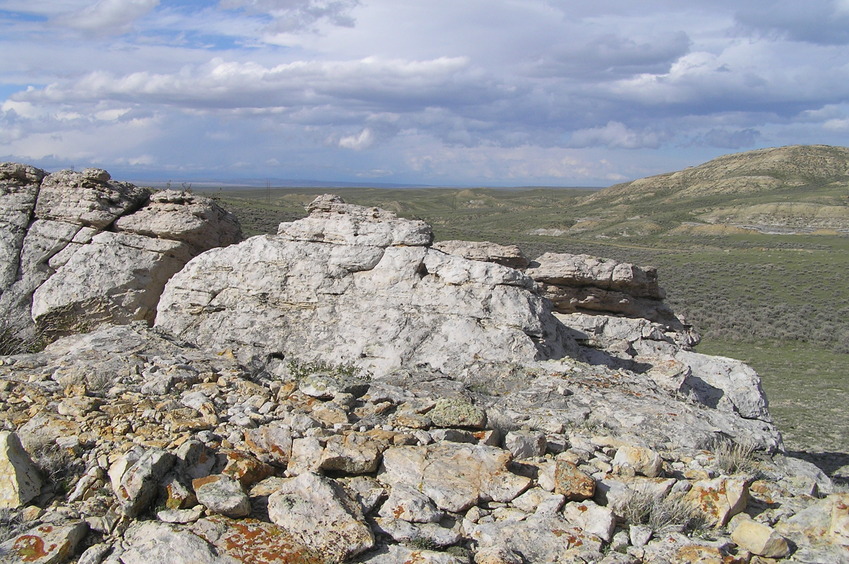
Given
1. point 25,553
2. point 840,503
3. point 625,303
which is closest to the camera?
point 25,553

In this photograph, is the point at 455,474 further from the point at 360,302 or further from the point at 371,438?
the point at 360,302

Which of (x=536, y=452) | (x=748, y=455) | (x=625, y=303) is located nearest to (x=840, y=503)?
(x=748, y=455)

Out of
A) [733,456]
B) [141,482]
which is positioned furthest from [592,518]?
[141,482]

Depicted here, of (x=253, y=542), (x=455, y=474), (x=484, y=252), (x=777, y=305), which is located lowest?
(x=777, y=305)

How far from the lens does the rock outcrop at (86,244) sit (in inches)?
504

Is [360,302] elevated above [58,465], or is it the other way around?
[360,302]

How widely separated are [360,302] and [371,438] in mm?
5621

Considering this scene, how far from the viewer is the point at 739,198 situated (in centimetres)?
13225

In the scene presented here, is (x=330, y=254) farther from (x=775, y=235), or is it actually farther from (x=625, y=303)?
(x=775, y=235)

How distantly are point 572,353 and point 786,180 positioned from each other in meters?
160

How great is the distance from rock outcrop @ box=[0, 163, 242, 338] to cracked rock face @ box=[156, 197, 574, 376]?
1419 mm

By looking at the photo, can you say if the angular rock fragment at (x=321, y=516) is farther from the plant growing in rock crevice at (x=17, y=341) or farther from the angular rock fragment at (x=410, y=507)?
the plant growing in rock crevice at (x=17, y=341)

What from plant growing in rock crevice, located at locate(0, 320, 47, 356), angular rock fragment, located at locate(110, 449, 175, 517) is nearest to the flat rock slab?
angular rock fragment, located at locate(110, 449, 175, 517)

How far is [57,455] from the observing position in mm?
5633
